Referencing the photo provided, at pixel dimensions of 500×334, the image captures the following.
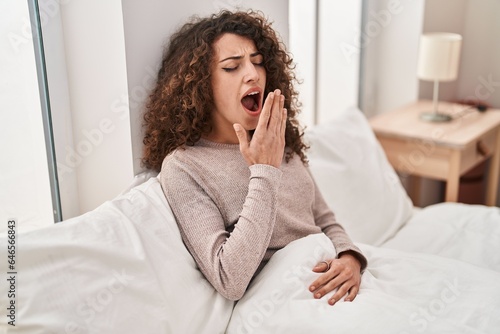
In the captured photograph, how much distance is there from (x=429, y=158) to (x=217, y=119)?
1.20 meters

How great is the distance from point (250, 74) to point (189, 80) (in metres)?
0.14

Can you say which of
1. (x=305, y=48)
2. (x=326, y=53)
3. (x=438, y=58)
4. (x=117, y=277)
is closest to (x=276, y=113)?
(x=117, y=277)

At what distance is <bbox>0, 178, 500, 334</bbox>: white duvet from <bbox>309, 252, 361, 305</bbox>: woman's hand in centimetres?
2

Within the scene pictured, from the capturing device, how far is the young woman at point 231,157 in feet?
3.86

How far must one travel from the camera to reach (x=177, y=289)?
1.13 meters

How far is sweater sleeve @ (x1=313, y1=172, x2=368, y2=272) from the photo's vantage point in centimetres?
134

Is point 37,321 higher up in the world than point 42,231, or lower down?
lower down

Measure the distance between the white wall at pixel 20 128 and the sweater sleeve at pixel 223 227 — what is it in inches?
11.8

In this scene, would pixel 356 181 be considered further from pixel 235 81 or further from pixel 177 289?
pixel 177 289

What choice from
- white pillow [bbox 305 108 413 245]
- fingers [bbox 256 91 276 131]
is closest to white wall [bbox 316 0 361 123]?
white pillow [bbox 305 108 413 245]

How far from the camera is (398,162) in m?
2.35

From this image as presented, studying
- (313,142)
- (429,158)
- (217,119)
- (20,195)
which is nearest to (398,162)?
(429,158)

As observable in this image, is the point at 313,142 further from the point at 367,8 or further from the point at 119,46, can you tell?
the point at 367,8

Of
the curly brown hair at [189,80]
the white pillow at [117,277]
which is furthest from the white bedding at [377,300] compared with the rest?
the curly brown hair at [189,80]
